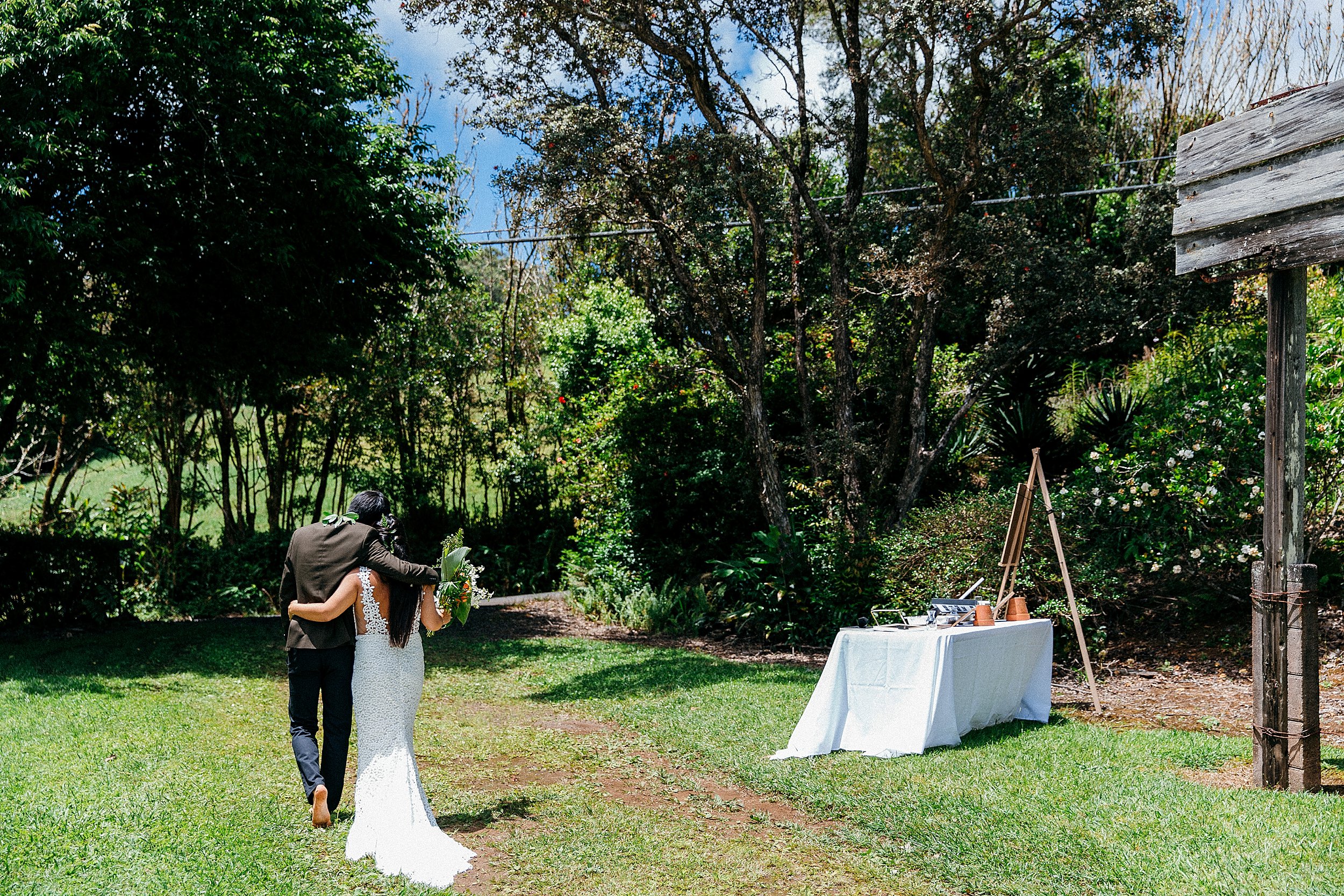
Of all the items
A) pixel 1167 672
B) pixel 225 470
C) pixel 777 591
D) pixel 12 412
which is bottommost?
pixel 1167 672

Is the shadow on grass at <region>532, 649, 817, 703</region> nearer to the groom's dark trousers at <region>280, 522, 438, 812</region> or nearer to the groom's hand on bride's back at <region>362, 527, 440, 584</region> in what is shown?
the groom's dark trousers at <region>280, 522, 438, 812</region>

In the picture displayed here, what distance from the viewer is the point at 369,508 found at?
Answer: 4.97 m

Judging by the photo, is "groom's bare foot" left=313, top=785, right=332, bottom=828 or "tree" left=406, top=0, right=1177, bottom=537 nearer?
"groom's bare foot" left=313, top=785, right=332, bottom=828

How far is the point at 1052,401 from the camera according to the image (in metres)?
14.4

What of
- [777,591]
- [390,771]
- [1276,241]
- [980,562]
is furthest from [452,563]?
[777,591]

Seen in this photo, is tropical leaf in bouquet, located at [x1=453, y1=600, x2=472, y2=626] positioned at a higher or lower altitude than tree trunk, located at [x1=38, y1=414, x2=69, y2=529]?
lower

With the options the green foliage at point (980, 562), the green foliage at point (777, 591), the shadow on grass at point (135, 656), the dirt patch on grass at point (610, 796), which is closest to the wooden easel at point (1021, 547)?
the green foliage at point (980, 562)

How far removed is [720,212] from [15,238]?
7225 millimetres

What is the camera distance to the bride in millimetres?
4578

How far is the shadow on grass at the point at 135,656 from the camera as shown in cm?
903

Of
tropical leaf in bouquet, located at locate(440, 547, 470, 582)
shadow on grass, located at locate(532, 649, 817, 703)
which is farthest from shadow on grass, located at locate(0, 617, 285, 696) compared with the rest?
tropical leaf in bouquet, located at locate(440, 547, 470, 582)

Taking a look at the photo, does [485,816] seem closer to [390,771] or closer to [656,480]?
[390,771]

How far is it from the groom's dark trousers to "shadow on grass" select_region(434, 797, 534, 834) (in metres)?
0.61

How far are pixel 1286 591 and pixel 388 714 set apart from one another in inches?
186
